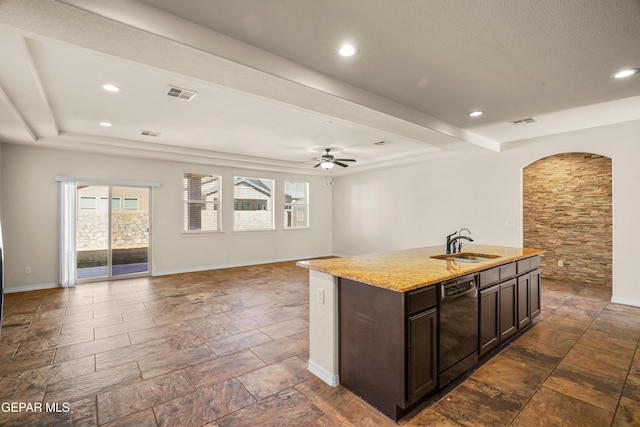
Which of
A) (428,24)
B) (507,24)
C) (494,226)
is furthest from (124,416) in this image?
(494,226)

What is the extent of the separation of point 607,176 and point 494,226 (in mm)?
2102

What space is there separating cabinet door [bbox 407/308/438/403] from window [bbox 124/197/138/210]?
6366mm

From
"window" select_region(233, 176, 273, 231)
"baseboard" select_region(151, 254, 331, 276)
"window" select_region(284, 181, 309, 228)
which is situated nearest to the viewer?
"baseboard" select_region(151, 254, 331, 276)

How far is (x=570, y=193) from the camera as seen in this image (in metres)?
6.00

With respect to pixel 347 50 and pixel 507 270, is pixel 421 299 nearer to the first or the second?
pixel 507 270

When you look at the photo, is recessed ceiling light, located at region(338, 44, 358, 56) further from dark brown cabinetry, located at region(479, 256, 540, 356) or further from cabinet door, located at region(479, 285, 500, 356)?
cabinet door, located at region(479, 285, 500, 356)

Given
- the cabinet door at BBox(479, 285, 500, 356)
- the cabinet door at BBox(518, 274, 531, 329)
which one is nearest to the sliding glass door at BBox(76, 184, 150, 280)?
the cabinet door at BBox(479, 285, 500, 356)

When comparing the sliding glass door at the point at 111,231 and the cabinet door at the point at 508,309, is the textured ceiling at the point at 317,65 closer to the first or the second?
the sliding glass door at the point at 111,231

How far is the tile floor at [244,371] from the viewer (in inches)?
79.4

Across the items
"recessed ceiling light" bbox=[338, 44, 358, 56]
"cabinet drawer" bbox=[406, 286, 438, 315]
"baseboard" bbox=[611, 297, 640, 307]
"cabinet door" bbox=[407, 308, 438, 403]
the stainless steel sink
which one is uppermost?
"recessed ceiling light" bbox=[338, 44, 358, 56]

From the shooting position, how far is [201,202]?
7.27 metres

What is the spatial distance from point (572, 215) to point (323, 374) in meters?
6.20

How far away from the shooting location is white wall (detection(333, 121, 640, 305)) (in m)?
4.39

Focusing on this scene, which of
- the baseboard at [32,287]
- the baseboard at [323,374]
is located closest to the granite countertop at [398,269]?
the baseboard at [323,374]
